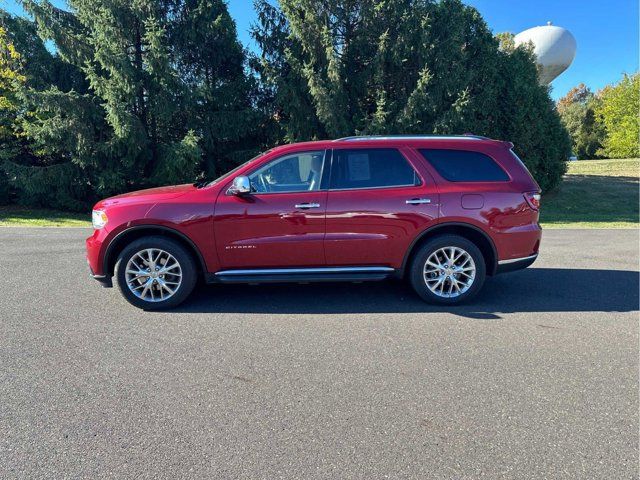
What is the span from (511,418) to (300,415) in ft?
4.46

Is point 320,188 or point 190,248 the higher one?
point 320,188

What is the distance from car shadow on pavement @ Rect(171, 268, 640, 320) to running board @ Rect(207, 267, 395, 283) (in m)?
0.33

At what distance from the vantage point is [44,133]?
528 inches

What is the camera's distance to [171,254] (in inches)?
178

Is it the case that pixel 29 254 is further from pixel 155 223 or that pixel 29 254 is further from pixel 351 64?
pixel 351 64

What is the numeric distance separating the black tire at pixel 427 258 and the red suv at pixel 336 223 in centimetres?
1

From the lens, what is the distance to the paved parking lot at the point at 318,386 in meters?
2.29

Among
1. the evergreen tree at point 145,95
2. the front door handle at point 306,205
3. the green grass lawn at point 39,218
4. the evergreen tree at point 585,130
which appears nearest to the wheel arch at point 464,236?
the front door handle at point 306,205

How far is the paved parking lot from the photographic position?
90.4 inches

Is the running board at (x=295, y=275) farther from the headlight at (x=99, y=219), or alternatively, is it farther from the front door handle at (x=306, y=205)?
the headlight at (x=99, y=219)

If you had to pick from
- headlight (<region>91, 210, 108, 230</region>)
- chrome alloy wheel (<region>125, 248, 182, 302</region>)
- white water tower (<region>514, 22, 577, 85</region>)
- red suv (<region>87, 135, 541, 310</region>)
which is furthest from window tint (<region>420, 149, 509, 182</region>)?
white water tower (<region>514, 22, 577, 85</region>)

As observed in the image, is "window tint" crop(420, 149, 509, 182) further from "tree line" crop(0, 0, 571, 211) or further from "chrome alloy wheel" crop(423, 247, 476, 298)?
"tree line" crop(0, 0, 571, 211)

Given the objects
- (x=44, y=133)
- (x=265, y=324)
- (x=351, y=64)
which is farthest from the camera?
(x=351, y=64)

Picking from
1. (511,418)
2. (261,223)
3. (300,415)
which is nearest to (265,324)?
(261,223)
